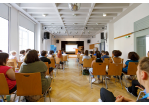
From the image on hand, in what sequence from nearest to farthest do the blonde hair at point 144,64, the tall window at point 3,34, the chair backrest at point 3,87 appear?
the blonde hair at point 144,64
the chair backrest at point 3,87
the tall window at point 3,34

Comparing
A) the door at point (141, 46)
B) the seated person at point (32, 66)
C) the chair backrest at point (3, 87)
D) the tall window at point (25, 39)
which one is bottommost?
the chair backrest at point (3, 87)

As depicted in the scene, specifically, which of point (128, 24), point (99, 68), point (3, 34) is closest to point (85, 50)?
point (99, 68)

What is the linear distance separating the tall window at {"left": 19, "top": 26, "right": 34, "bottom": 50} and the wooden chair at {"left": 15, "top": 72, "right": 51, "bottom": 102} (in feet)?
16.1

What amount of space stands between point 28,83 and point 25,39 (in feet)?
18.5

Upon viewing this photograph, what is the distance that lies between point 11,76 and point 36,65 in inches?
19.8

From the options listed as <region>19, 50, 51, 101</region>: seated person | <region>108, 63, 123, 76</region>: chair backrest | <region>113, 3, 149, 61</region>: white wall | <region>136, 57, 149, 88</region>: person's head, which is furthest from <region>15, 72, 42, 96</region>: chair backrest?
<region>113, 3, 149, 61</region>: white wall

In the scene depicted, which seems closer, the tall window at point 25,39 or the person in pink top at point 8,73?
the person in pink top at point 8,73

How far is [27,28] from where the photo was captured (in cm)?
581

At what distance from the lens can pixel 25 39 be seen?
6.11 m

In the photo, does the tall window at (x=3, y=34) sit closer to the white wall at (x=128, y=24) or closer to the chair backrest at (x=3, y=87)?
the chair backrest at (x=3, y=87)

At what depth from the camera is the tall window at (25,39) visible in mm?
Answer: 5589

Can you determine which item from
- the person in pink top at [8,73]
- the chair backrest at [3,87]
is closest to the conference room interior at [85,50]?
the chair backrest at [3,87]

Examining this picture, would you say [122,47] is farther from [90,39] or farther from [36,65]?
[90,39]

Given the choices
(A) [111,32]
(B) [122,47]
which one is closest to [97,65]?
(B) [122,47]
